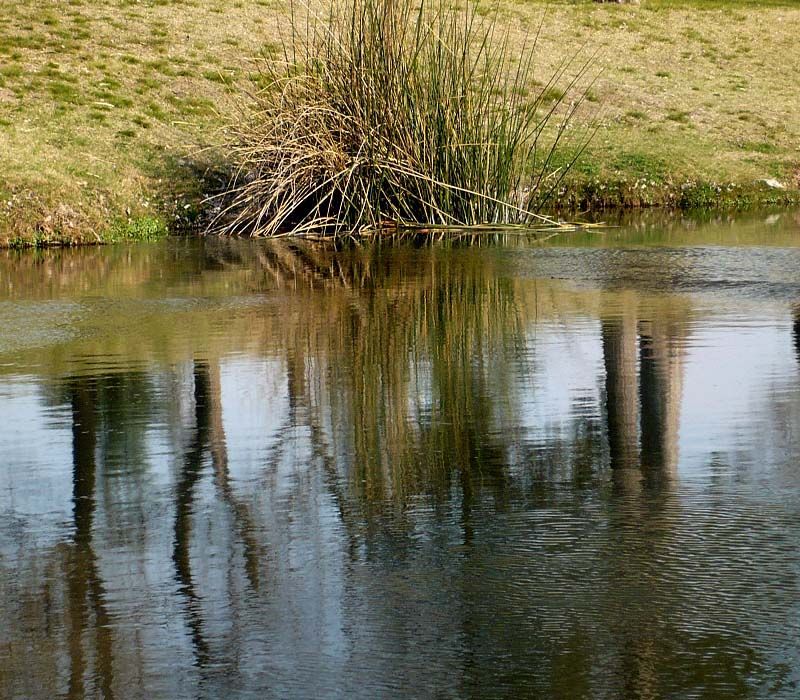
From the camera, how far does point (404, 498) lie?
675 centimetres

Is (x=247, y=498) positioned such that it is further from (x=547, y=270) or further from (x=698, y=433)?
(x=547, y=270)

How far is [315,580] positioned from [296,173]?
557 inches

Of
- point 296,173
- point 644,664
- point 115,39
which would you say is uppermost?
point 115,39

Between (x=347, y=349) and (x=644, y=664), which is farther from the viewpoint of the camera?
(x=347, y=349)

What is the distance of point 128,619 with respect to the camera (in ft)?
17.4

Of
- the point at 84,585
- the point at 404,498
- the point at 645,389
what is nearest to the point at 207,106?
the point at 645,389

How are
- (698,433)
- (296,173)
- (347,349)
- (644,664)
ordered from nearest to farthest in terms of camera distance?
(644,664), (698,433), (347,349), (296,173)

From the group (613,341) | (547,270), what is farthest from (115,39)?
(613,341)

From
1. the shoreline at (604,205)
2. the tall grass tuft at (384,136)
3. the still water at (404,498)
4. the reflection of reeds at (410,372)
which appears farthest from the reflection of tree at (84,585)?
the shoreline at (604,205)

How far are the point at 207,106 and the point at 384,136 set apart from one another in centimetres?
834

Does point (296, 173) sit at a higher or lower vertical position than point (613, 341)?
higher

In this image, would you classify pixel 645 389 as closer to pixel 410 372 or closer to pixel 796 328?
pixel 410 372

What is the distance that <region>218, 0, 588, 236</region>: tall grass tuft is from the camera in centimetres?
1906

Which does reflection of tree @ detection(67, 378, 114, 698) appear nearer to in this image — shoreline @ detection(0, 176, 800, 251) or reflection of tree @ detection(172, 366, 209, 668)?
reflection of tree @ detection(172, 366, 209, 668)
